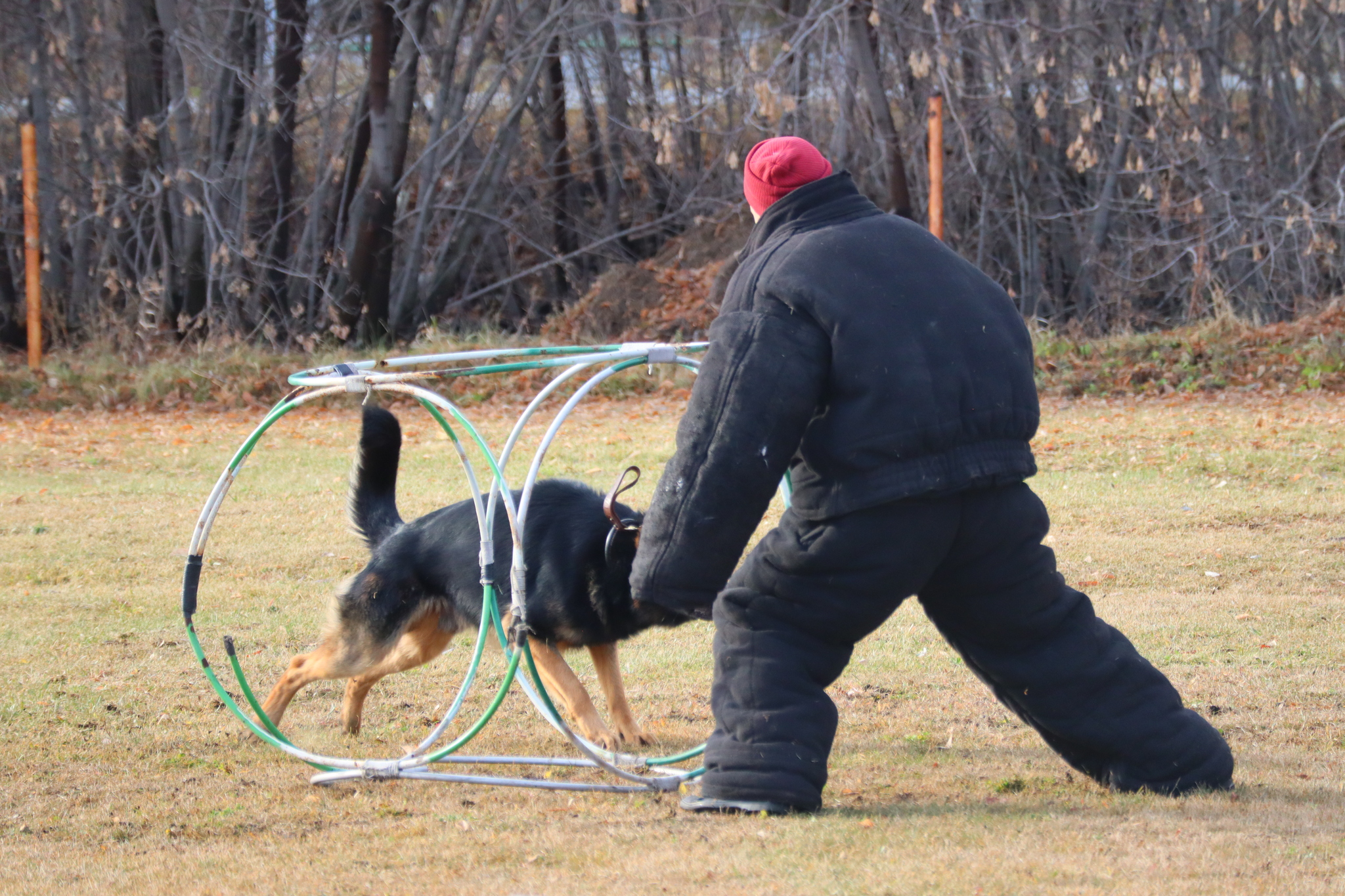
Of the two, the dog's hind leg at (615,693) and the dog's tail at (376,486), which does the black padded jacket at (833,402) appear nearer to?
the dog's hind leg at (615,693)

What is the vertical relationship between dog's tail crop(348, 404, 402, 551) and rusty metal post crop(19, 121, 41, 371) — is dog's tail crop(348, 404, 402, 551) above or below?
below

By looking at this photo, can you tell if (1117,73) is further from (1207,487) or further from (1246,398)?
(1207,487)

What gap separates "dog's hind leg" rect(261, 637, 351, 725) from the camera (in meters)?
4.62

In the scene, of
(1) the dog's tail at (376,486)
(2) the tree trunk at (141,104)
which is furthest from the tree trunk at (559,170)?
(1) the dog's tail at (376,486)

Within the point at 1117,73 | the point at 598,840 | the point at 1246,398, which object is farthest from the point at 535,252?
the point at 598,840

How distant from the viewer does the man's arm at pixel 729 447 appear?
3309mm

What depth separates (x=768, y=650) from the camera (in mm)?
3467

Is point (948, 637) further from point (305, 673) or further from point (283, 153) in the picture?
point (283, 153)

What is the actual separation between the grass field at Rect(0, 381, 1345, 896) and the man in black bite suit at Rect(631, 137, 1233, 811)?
22cm

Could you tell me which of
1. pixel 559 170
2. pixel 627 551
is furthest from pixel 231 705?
pixel 559 170

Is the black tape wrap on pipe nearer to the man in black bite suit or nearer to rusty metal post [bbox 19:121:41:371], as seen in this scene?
the man in black bite suit

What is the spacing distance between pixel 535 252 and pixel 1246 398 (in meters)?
11.4

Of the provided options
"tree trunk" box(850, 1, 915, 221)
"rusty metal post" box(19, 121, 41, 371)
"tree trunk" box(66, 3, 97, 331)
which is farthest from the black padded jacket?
"tree trunk" box(66, 3, 97, 331)

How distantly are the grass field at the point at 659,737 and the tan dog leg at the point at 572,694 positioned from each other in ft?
0.98
